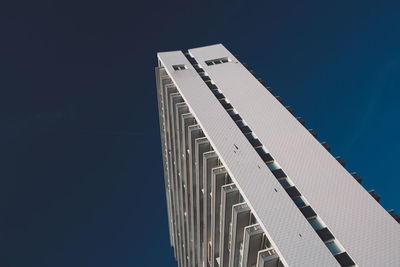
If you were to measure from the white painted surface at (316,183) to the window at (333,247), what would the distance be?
0.67m

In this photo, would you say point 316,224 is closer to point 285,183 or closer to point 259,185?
point 285,183

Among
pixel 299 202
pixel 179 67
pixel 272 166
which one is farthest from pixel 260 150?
pixel 179 67

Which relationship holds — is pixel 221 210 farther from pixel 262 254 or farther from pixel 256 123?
pixel 256 123

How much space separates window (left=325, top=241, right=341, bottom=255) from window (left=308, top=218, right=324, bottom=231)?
1.77 meters

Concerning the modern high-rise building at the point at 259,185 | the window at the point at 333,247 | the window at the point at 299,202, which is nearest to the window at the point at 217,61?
the modern high-rise building at the point at 259,185

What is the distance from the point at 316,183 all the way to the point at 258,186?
7291 mm

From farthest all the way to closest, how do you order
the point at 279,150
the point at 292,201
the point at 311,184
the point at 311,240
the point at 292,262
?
the point at 279,150 < the point at 311,184 < the point at 292,201 < the point at 311,240 < the point at 292,262

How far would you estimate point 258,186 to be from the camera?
34.9m

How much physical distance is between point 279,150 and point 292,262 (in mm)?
16414

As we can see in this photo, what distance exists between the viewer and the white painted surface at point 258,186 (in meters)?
28.4

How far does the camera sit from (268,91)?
52.6 metres

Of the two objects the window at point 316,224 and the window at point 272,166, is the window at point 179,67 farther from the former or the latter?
the window at point 316,224

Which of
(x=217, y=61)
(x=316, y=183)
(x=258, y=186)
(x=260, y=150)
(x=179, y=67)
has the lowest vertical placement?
(x=316, y=183)

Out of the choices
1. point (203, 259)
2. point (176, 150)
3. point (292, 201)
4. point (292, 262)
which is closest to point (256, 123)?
point (292, 201)
